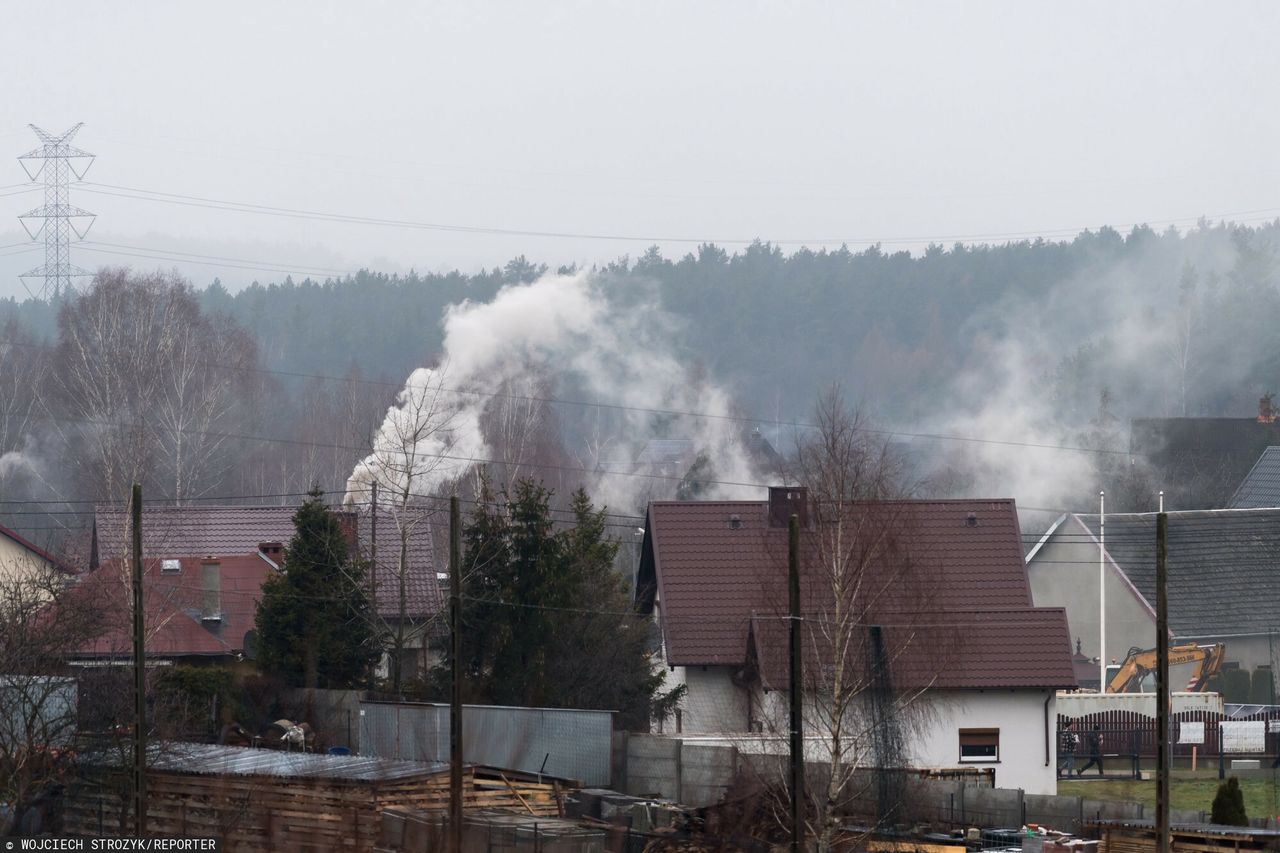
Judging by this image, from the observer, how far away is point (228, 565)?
140 ft

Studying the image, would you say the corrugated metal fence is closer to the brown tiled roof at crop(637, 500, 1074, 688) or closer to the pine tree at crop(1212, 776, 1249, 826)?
the brown tiled roof at crop(637, 500, 1074, 688)

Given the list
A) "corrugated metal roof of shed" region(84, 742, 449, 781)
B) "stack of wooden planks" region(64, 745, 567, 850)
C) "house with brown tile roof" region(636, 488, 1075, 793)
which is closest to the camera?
"stack of wooden planks" region(64, 745, 567, 850)

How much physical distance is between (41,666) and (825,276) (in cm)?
14253

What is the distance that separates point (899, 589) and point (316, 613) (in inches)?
532

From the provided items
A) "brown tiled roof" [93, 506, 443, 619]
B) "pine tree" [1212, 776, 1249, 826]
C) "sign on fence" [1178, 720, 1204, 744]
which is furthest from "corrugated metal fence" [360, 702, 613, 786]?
"sign on fence" [1178, 720, 1204, 744]

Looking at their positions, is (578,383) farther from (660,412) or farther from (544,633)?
(544,633)

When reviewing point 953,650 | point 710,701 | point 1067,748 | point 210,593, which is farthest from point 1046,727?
point 210,593

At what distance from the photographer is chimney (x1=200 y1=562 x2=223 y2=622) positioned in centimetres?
3931

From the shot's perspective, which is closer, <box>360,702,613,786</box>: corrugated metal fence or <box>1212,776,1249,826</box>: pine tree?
<box>1212,776,1249,826</box>: pine tree

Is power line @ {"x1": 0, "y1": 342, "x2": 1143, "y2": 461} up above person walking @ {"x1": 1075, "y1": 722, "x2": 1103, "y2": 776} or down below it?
above

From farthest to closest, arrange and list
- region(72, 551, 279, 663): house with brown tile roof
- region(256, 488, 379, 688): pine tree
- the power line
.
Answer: the power line → region(72, 551, 279, 663): house with brown tile roof → region(256, 488, 379, 688): pine tree

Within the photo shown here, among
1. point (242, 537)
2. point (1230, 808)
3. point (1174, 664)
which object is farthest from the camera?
point (242, 537)

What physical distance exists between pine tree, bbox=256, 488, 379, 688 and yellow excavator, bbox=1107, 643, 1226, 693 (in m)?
20.4

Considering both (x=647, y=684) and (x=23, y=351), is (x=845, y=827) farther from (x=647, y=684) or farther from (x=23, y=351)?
(x=23, y=351)
